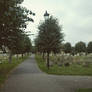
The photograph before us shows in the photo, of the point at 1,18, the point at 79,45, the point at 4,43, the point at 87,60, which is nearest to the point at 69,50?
the point at 79,45

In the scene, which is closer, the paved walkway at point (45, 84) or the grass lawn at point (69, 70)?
the paved walkway at point (45, 84)

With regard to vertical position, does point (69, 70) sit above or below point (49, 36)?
below

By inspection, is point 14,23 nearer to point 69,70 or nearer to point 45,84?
point 45,84

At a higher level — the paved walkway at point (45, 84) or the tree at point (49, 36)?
the tree at point (49, 36)

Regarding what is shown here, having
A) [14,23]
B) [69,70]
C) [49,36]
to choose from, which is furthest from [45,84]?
[49,36]

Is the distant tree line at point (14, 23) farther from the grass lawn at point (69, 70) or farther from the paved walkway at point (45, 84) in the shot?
the grass lawn at point (69, 70)

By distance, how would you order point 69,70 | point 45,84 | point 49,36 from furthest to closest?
point 49,36 < point 69,70 < point 45,84

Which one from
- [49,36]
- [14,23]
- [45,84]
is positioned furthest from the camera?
[49,36]

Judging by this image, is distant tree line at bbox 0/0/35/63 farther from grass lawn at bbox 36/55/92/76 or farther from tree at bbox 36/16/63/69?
tree at bbox 36/16/63/69

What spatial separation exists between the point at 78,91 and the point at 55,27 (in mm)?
14979

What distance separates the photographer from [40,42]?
23125 mm

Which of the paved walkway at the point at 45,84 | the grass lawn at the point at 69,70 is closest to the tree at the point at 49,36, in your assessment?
the grass lawn at the point at 69,70

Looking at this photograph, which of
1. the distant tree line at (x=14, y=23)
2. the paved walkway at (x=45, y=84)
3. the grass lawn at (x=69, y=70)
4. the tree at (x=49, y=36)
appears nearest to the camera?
the paved walkway at (x=45, y=84)

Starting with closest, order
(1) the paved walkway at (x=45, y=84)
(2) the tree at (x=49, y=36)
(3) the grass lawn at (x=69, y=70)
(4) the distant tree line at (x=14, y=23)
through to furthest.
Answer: (1) the paved walkway at (x=45, y=84) → (4) the distant tree line at (x=14, y=23) → (3) the grass lawn at (x=69, y=70) → (2) the tree at (x=49, y=36)
